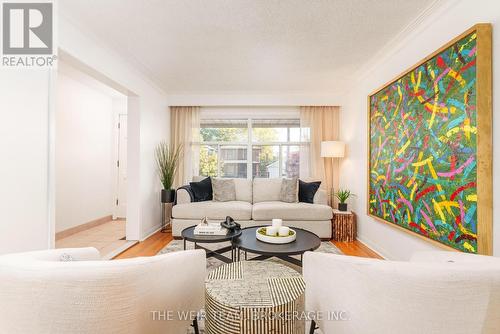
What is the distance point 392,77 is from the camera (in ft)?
9.38

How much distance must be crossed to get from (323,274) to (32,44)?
2843mm

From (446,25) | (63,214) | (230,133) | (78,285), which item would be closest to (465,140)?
(446,25)

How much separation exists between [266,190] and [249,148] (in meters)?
1.07

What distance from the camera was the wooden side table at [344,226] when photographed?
3.66m

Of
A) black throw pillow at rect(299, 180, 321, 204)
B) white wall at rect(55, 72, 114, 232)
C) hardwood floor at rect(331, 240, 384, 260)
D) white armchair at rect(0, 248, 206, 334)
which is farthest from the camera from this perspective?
black throw pillow at rect(299, 180, 321, 204)

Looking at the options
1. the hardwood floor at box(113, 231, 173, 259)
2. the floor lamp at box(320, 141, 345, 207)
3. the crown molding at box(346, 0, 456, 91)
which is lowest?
the hardwood floor at box(113, 231, 173, 259)

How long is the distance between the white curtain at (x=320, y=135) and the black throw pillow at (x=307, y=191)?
2.18ft

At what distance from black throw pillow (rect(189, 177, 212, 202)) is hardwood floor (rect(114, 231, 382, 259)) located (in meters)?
0.79

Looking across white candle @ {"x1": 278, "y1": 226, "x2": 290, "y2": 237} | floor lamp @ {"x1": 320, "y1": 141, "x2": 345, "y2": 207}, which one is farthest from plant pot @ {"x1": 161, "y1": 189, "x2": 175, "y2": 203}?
floor lamp @ {"x1": 320, "y1": 141, "x2": 345, "y2": 207}

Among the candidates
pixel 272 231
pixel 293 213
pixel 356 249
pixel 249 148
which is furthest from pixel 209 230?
pixel 249 148

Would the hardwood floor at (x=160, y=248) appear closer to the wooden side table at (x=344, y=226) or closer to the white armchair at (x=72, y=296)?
the wooden side table at (x=344, y=226)

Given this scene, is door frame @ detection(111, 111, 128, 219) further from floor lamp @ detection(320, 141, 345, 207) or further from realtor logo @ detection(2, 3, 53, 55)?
floor lamp @ detection(320, 141, 345, 207)

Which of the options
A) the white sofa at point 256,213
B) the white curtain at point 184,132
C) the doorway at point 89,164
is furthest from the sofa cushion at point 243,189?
the doorway at point 89,164

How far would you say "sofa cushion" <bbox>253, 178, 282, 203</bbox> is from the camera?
436 cm
